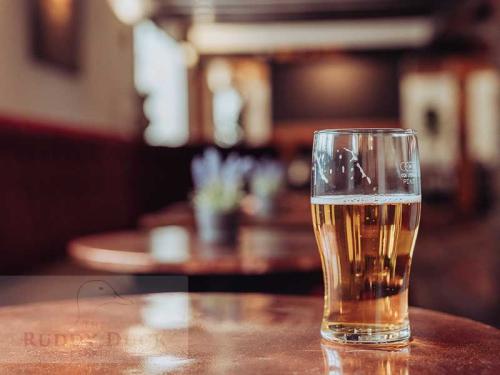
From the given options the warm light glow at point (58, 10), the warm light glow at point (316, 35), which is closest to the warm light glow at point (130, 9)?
the warm light glow at point (58, 10)

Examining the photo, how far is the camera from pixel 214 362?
0.70 m

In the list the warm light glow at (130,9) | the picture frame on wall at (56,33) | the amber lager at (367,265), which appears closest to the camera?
the amber lager at (367,265)

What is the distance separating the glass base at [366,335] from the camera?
78 centimetres

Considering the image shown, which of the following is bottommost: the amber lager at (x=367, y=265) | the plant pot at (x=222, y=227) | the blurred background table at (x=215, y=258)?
the blurred background table at (x=215, y=258)

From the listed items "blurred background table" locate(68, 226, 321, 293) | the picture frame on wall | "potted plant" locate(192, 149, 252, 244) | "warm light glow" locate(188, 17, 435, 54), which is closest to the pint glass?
"blurred background table" locate(68, 226, 321, 293)

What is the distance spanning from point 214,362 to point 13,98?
3.91 m

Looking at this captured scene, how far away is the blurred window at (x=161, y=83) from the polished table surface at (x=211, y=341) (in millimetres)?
7322

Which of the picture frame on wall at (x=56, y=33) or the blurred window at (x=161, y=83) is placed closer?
Answer: the picture frame on wall at (x=56, y=33)

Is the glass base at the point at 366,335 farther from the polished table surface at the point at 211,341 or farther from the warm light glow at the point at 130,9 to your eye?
the warm light glow at the point at 130,9

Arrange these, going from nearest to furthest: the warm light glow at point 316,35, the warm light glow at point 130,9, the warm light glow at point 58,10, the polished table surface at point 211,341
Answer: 1. the polished table surface at point 211,341
2. the warm light glow at point 58,10
3. the warm light glow at point 130,9
4. the warm light glow at point 316,35

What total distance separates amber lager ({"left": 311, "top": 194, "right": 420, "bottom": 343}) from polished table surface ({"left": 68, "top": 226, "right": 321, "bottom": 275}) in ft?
3.86

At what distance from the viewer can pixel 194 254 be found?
6.96ft

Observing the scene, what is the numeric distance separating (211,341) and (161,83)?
986 centimetres

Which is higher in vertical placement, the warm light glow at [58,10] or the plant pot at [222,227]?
the warm light glow at [58,10]
